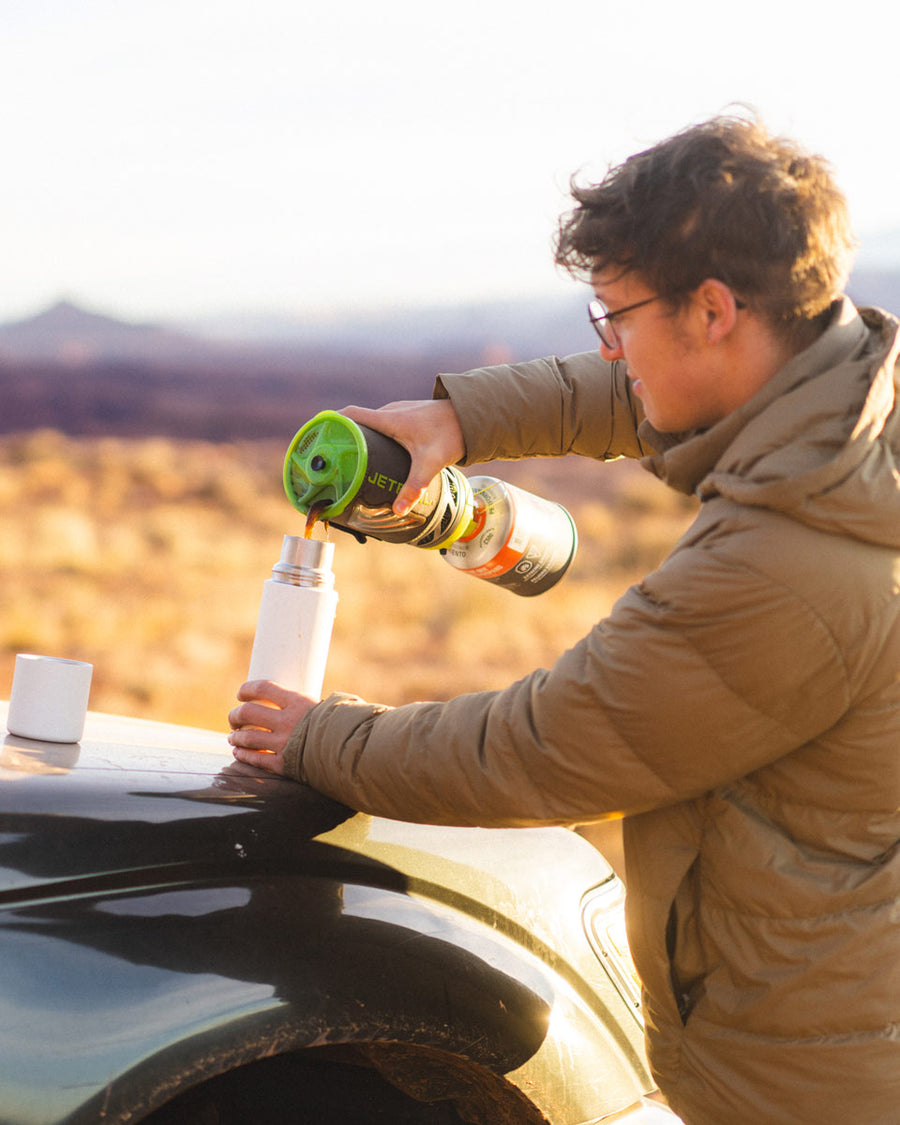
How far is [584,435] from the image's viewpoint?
236cm

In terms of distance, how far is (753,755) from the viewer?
1.46 meters

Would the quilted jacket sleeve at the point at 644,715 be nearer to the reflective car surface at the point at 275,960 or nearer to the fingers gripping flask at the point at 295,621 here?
the reflective car surface at the point at 275,960

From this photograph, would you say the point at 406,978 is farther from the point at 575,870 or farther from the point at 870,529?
the point at 870,529

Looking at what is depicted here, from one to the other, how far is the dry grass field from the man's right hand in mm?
7614

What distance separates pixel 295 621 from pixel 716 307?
819 mm

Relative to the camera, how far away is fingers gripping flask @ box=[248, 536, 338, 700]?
→ 1.87 m

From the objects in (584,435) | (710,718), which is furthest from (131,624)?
(710,718)

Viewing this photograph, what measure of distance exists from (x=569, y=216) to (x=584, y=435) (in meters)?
0.67

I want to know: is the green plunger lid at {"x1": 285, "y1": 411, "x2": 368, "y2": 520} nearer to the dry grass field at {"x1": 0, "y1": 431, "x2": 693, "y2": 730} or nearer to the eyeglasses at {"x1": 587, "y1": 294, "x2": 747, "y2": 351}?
the eyeglasses at {"x1": 587, "y1": 294, "x2": 747, "y2": 351}

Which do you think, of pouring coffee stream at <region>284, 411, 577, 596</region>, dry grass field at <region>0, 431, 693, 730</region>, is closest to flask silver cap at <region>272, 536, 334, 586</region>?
pouring coffee stream at <region>284, 411, 577, 596</region>

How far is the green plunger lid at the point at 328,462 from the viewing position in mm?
1982

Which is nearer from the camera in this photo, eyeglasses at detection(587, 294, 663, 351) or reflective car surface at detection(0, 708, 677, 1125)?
reflective car surface at detection(0, 708, 677, 1125)

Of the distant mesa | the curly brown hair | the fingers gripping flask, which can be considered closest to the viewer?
the curly brown hair

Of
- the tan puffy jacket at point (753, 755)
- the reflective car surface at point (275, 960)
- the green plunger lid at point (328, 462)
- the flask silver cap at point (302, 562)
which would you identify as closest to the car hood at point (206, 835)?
the reflective car surface at point (275, 960)
